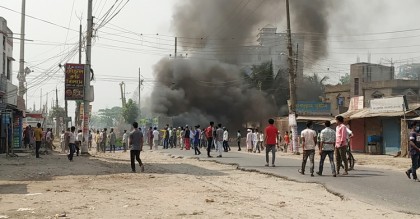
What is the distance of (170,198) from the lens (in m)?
7.67

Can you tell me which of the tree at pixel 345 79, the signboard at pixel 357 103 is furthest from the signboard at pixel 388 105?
A: the tree at pixel 345 79

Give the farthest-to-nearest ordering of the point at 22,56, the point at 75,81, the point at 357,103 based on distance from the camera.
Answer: the point at 357,103 → the point at 22,56 → the point at 75,81

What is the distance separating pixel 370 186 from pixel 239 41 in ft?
114

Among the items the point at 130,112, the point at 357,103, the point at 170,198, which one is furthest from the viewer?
the point at 130,112

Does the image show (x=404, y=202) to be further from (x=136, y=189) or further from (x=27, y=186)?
(x=27, y=186)

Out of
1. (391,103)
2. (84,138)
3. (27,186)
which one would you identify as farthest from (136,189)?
(391,103)

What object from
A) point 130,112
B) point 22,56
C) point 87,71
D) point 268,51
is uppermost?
point 268,51

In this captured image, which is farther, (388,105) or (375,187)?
(388,105)

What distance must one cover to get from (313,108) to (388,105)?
53.2 ft

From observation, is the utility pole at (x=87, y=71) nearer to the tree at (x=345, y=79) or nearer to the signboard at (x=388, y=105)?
the signboard at (x=388, y=105)

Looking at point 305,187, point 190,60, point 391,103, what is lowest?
point 305,187

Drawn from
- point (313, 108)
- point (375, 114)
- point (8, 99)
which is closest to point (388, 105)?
point (375, 114)

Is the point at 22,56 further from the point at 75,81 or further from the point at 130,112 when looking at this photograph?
the point at 130,112

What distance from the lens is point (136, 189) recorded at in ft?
29.3
